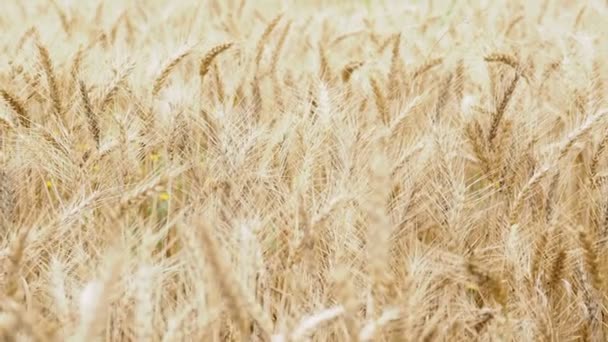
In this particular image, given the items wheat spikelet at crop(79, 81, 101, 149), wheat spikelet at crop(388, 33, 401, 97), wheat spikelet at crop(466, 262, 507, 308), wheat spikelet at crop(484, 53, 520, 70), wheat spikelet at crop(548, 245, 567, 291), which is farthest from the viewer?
wheat spikelet at crop(388, 33, 401, 97)

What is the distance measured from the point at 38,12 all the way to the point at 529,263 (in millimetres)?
3153

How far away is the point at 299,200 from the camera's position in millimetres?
1216

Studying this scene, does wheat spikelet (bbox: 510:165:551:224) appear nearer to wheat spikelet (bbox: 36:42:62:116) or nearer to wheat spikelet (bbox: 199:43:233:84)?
wheat spikelet (bbox: 199:43:233:84)

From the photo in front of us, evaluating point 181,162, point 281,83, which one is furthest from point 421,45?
point 181,162

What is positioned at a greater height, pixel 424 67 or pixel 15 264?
pixel 15 264

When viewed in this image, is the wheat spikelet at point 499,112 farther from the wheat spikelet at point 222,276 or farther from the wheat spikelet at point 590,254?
the wheat spikelet at point 222,276

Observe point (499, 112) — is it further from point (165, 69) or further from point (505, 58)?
point (165, 69)

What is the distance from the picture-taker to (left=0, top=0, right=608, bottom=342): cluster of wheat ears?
104 centimetres

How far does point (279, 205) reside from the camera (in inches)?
59.6

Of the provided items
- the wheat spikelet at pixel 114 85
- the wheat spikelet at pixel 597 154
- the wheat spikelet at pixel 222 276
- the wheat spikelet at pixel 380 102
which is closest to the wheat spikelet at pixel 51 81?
the wheat spikelet at pixel 114 85

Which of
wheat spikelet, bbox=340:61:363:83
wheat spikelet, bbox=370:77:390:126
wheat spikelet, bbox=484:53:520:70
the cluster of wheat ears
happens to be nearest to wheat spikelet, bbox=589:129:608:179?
the cluster of wheat ears

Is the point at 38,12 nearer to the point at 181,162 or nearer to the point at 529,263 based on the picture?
the point at 181,162

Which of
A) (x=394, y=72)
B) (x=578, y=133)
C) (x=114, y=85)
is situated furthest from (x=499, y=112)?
(x=114, y=85)

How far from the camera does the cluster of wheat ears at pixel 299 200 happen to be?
3.40 ft
